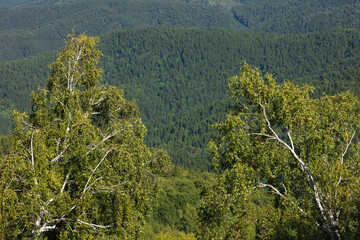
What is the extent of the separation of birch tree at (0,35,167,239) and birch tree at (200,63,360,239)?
3.40 meters

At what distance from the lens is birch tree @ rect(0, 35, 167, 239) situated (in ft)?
51.8

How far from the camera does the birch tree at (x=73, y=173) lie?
51.8ft

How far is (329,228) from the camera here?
693 inches

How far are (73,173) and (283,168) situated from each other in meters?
9.09

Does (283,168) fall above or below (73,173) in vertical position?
below

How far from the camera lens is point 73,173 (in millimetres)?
18250

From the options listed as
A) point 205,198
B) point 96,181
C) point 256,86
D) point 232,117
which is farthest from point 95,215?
point 256,86

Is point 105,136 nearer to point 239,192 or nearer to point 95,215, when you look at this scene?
point 95,215

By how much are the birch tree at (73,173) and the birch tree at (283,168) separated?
340cm

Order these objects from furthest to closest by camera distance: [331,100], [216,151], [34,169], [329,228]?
[331,100]
[216,151]
[329,228]
[34,169]

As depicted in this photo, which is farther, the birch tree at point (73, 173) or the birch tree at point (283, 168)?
the birch tree at point (283, 168)

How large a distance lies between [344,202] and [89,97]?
13191mm

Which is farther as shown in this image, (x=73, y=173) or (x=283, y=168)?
(x=283, y=168)

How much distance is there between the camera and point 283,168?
1878cm
